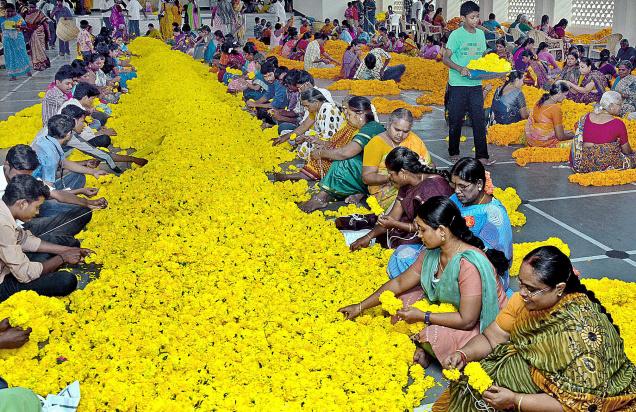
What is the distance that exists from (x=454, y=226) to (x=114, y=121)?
27.3ft

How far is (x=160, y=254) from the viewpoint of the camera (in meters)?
4.94

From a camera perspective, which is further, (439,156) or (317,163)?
(439,156)

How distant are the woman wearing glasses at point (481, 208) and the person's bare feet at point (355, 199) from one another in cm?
224

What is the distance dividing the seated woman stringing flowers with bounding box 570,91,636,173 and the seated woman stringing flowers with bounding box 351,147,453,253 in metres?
3.18

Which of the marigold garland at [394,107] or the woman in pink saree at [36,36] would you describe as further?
the woman in pink saree at [36,36]

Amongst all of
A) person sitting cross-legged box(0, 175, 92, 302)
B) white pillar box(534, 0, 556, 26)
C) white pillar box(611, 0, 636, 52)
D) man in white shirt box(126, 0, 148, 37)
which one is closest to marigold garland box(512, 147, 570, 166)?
person sitting cross-legged box(0, 175, 92, 302)

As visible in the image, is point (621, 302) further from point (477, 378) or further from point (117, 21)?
point (117, 21)

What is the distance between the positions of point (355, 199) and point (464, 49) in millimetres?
2747

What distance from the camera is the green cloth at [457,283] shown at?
3.66 m

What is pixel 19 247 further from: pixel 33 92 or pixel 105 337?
pixel 33 92

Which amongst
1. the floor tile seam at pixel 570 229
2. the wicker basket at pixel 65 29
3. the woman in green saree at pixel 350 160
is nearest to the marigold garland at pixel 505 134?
the floor tile seam at pixel 570 229

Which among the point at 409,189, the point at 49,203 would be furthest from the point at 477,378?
the point at 49,203

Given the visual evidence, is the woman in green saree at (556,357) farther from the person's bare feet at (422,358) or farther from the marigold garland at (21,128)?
the marigold garland at (21,128)

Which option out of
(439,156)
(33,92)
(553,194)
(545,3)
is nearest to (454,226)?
(553,194)
